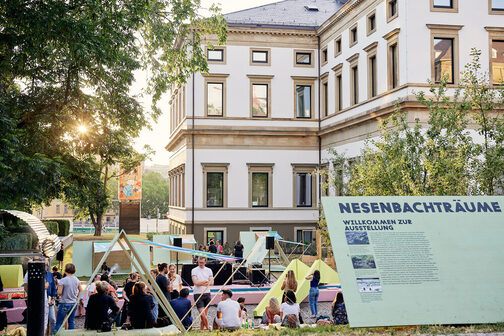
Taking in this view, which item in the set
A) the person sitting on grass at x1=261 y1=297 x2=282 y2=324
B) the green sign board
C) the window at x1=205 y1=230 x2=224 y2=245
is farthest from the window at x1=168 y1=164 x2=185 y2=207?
the green sign board

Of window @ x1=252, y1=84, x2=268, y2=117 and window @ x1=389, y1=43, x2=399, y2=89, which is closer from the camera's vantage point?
window @ x1=389, y1=43, x2=399, y2=89

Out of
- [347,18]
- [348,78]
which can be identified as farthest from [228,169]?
[347,18]

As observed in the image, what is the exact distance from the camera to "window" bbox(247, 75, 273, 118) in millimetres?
39156

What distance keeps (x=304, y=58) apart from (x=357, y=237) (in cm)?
3210

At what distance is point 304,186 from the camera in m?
39.6

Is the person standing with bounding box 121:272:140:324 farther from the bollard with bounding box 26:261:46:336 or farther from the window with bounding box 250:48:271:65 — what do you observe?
the window with bounding box 250:48:271:65

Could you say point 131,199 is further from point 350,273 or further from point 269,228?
point 350,273

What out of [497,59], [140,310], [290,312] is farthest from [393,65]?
[140,310]

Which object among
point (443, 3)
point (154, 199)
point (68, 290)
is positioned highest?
point (443, 3)

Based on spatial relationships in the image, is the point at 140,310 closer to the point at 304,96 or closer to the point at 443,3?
the point at 443,3

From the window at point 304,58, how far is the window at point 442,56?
43.6ft

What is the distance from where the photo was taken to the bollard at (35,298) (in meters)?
7.81

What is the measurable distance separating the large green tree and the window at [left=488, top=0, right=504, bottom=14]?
15106mm

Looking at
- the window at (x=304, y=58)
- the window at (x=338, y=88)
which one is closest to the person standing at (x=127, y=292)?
the window at (x=338, y=88)
